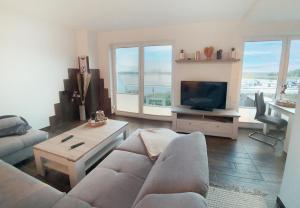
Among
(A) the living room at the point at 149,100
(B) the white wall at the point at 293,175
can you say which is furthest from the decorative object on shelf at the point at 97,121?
(B) the white wall at the point at 293,175

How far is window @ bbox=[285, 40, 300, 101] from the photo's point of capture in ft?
10.8

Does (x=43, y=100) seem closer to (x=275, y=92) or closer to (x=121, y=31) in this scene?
(x=121, y=31)

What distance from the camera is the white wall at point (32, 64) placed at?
9.62ft

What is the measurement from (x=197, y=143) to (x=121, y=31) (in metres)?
3.88

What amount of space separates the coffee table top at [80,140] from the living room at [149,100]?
0.06ft

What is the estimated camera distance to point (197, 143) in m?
1.28

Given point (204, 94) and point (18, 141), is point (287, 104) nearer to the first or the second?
point (204, 94)

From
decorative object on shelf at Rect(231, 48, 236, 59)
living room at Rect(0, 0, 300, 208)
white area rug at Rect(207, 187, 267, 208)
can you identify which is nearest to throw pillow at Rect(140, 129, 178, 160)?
living room at Rect(0, 0, 300, 208)

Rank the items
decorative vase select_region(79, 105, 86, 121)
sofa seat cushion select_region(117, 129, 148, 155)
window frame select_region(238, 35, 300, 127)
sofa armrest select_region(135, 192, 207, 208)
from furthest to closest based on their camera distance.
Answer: decorative vase select_region(79, 105, 86, 121), window frame select_region(238, 35, 300, 127), sofa seat cushion select_region(117, 129, 148, 155), sofa armrest select_region(135, 192, 207, 208)

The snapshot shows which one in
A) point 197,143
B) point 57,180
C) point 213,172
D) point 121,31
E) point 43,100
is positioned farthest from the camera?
point 121,31

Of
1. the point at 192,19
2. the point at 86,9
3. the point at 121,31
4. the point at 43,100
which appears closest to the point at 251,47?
the point at 192,19

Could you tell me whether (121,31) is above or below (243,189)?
above

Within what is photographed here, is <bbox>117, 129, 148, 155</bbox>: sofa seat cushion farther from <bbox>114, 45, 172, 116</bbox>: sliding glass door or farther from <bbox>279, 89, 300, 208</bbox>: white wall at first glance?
<bbox>114, 45, 172, 116</bbox>: sliding glass door

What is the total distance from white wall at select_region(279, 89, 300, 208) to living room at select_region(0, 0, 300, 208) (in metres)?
0.01
